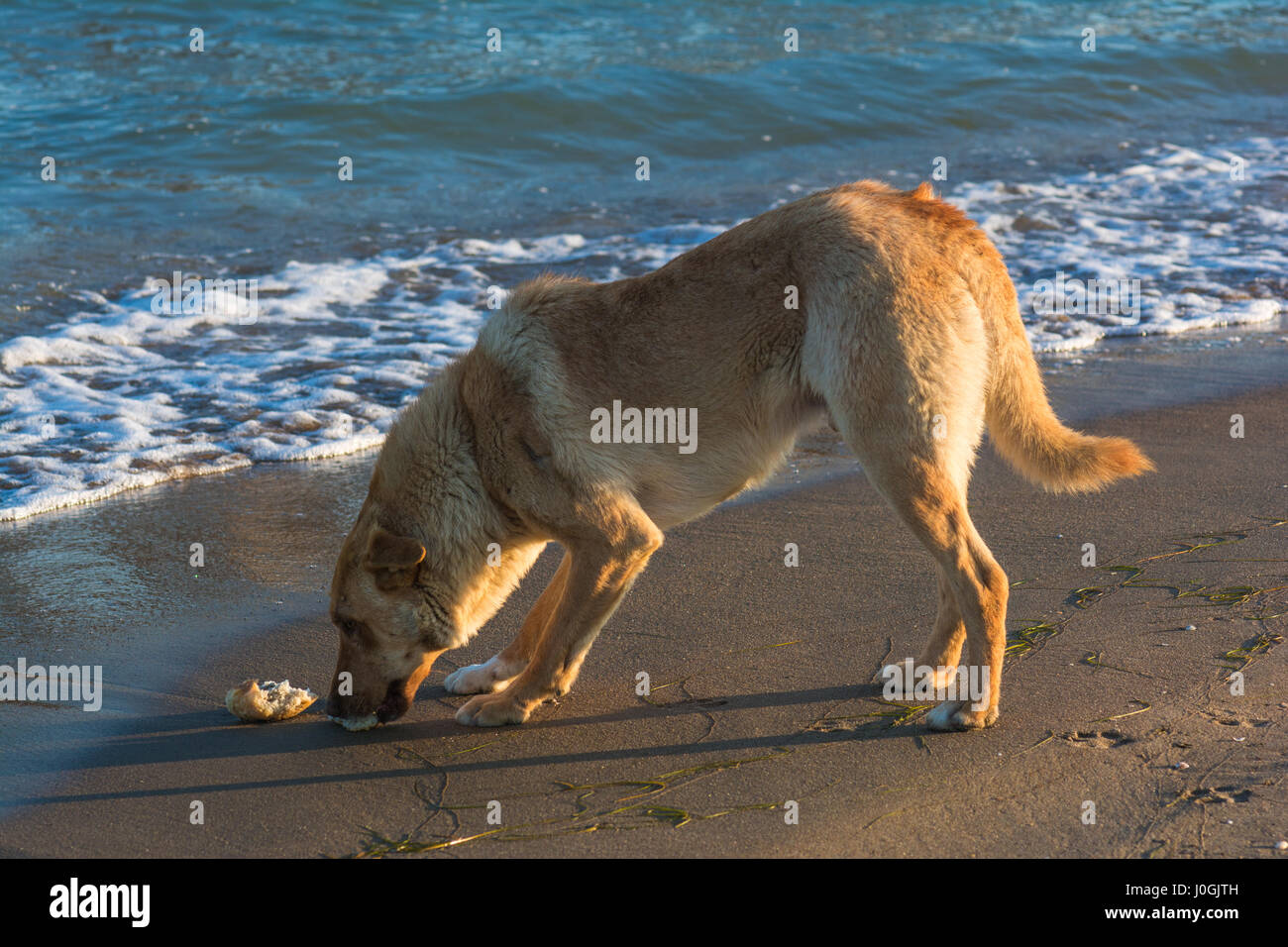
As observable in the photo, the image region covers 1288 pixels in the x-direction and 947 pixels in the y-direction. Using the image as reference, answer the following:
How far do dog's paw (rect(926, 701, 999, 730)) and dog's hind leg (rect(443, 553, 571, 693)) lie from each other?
4.94 ft

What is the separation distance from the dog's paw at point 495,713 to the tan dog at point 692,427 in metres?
0.01

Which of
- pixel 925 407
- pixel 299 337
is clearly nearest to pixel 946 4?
pixel 299 337

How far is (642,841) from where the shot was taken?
374cm

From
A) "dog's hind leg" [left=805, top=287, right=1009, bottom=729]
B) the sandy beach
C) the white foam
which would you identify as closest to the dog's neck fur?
the sandy beach

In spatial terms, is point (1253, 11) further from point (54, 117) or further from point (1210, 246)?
point (54, 117)

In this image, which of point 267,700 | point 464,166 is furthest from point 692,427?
point 464,166

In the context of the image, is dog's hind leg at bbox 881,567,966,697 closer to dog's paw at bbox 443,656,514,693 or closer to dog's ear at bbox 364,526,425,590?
dog's paw at bbox 443,656,514,693

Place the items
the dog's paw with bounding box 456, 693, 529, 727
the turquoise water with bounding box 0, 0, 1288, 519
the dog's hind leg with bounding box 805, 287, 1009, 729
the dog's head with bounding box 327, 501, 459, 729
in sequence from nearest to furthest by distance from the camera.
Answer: the dog's hind leg with bounding box 805, 287, 1009, 729
the dog's head with bounding box 327, 501, 459, 729
the dog's paw with bounding box 456, 693, 529, 727
the turquoise water with bounding box 0, 0, 1288, 519

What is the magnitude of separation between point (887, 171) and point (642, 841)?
13.1 metres

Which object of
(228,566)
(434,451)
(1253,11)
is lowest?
(228,566)

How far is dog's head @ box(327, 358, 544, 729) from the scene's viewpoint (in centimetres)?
452

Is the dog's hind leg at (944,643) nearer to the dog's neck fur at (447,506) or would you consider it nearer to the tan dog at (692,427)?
the tan dog at (692,427)

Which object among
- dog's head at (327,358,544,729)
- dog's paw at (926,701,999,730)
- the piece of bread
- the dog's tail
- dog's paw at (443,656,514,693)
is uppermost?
the dog's tail

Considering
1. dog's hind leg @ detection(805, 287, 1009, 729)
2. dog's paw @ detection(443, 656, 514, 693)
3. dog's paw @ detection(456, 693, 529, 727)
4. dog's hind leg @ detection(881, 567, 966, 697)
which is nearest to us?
dog's hind leg @ detection(805, 287, 1009, 729)
